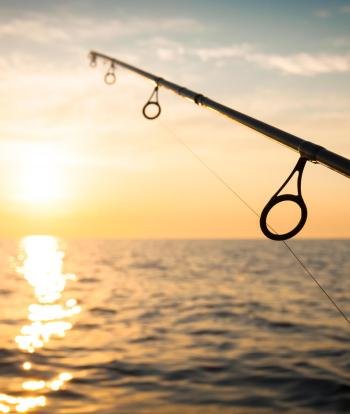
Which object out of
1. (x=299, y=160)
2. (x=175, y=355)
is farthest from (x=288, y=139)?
(x=175, y=355)

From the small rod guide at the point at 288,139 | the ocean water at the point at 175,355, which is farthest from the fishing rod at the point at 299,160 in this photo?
the ocean water at the point at 175,355

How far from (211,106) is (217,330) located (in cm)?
1033

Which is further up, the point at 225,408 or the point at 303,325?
the point at 303,325

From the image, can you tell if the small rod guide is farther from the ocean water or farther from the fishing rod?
the ocean water

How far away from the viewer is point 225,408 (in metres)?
7.47

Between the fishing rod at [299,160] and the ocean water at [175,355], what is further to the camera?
the ocean water at [175,355]

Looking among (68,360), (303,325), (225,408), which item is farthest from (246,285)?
(225,408)

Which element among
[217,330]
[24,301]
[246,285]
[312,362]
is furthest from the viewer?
[246,285]

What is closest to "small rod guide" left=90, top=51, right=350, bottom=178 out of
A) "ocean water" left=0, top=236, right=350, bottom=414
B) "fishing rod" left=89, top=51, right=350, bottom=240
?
"fishing rod" left=89, top=51, right=350, bottom=240

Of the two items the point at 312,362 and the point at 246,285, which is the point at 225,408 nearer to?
the point at 312,362

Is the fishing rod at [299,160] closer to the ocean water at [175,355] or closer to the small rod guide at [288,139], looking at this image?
the small rod guide at [288,139]

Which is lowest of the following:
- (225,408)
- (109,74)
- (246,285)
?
(225,408)

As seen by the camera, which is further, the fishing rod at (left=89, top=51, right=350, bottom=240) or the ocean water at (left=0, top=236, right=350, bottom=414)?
the ocean water at (left=0, top=236, right=350, bottom=414)

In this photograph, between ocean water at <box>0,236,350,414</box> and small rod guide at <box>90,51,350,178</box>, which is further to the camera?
ocean water at <box>0,236,350,414</box>
